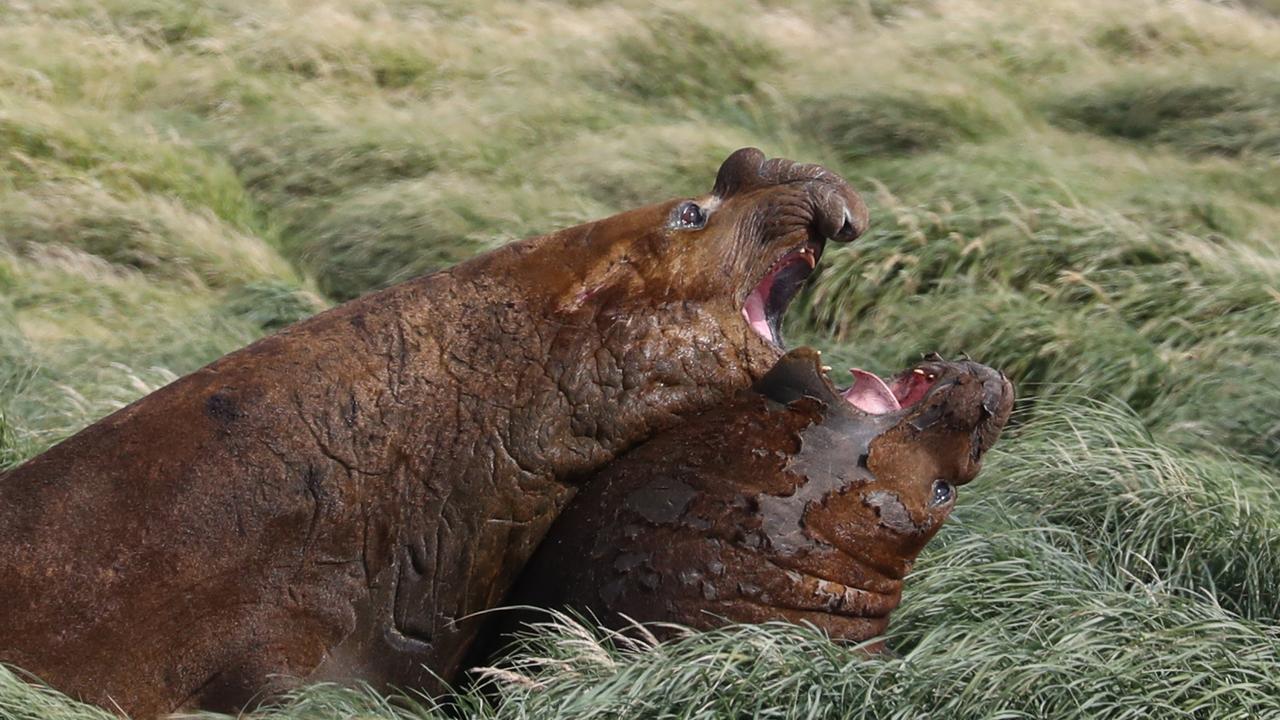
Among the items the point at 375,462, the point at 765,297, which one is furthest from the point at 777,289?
the point at 375,462

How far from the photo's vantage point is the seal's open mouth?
478 cm

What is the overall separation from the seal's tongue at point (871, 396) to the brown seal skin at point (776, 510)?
0.14 metres

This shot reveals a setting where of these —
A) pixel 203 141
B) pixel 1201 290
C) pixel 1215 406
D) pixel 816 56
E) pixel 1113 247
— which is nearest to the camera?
pixel 1215 406

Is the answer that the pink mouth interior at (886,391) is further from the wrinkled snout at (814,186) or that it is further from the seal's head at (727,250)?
the wrinkled snout at (814,186)

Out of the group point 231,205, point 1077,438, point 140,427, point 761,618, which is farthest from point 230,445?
point 231,205

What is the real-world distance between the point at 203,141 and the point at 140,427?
676cm

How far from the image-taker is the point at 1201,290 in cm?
758

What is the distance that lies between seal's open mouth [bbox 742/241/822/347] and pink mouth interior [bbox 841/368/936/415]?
23 cm

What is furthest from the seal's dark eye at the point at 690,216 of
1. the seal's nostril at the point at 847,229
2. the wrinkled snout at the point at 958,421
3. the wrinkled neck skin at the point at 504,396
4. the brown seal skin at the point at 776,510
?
the wrinkled snout at the point at 958,421

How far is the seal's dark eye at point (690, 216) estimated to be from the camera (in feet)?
15.6

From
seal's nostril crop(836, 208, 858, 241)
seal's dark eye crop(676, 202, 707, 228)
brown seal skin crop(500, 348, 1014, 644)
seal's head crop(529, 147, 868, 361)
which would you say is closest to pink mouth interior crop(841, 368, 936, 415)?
brown seal skin crop(500, 348, 1014, 644)

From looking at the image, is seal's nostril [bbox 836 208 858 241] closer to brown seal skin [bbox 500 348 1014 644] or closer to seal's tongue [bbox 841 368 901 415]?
seal's tongue [bbox 841 368 901 415]

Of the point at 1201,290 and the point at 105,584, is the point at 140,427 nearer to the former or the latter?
the point at 105,584

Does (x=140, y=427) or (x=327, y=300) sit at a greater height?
(x=140, y=427)
